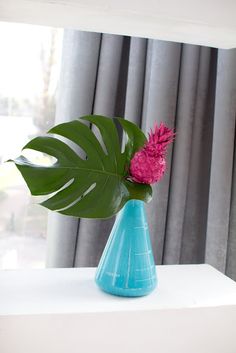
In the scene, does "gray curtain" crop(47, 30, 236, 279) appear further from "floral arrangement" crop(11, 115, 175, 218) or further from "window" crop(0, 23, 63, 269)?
"floral arrangement" crop(11, 115, 175, 218)

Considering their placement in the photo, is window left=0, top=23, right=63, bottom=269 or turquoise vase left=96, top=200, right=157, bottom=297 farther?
window left=0, top=23, right=63, bottom=269

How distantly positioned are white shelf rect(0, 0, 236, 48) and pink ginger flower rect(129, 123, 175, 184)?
0.22 meters

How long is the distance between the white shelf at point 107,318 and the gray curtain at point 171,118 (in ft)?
0.82

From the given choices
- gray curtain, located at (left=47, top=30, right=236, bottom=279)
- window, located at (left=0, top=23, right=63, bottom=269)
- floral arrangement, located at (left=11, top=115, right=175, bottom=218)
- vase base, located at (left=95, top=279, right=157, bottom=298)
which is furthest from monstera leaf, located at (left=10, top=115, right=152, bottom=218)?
window, located at (left=0, top=23, right=63, bottom=269)

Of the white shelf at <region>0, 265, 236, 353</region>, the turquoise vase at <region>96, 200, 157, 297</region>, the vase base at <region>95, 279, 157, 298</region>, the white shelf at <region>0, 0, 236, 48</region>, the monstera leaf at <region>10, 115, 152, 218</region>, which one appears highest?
the white shelf at <region>0, 0, 236, 48</region>

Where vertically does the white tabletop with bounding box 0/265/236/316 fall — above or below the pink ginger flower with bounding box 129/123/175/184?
below

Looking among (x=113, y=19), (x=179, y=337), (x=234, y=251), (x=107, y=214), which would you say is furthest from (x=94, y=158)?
(x=234, y=251)

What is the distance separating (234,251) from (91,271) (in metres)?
0.46

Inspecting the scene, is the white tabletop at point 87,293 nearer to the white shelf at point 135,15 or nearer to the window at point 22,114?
the window at point 22,114

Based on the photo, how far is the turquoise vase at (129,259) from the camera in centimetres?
74

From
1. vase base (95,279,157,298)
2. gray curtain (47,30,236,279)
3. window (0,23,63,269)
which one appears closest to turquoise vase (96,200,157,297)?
vase base (95,279,157,298)

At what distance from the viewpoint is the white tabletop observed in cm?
69

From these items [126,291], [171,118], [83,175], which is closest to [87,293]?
[126,291]

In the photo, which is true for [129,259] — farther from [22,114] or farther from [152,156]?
[22,114]
